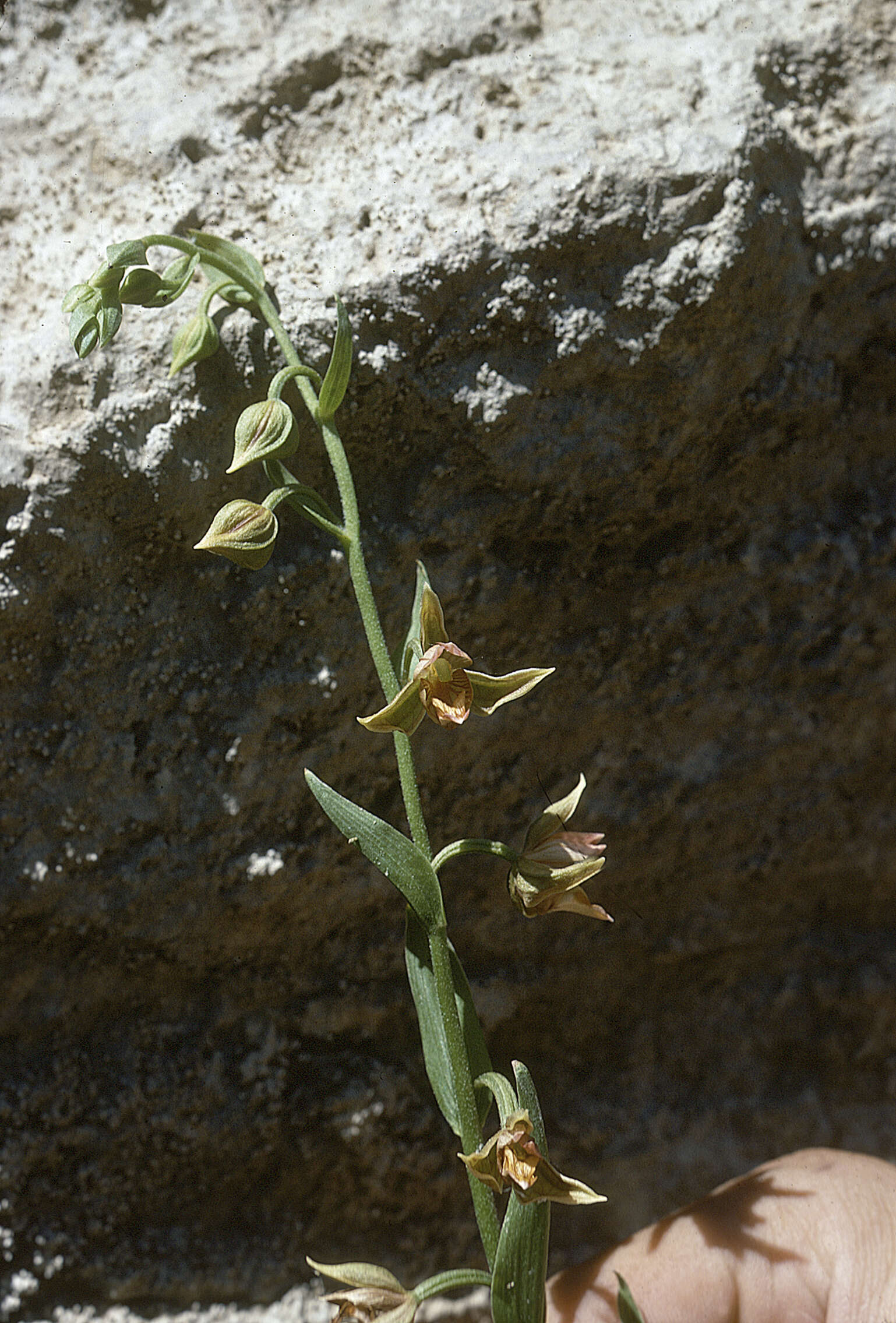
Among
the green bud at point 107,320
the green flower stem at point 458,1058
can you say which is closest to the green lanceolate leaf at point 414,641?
the green flower stem at point 458,1058

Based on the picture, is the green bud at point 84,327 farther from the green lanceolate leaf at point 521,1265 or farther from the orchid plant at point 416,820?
the green lanceolate leaf at point 521,1265

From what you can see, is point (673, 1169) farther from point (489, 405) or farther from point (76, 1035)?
point (489, 405)

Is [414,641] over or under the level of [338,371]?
under

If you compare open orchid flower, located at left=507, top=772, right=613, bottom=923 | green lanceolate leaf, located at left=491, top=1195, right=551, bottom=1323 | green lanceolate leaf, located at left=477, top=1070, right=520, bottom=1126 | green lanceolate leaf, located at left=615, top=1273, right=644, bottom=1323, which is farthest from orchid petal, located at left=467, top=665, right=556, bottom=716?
green lanceolate leaf, located at left=615, top=1273, right=644, bottom=1323

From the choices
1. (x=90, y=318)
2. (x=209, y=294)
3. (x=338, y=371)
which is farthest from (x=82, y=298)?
(x=338, y=371)

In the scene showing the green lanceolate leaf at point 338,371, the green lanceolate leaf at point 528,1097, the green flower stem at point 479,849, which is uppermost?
the green lanceolate leaf at point 338,371

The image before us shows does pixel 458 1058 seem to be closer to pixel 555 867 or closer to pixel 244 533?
pixel 555 867

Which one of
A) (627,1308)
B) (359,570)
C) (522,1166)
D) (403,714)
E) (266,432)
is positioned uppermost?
(266,432)
